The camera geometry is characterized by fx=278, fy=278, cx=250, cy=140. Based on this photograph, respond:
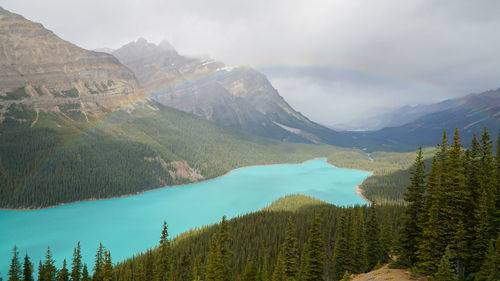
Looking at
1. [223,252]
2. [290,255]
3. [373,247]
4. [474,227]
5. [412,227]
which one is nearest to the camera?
[474,227]

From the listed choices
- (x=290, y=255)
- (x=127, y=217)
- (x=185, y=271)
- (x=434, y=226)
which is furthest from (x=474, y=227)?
(x=127, y=217)

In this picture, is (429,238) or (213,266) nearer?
(429,238)

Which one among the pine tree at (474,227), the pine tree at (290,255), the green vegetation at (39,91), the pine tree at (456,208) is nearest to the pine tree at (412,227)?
the pine tree at (456,208)

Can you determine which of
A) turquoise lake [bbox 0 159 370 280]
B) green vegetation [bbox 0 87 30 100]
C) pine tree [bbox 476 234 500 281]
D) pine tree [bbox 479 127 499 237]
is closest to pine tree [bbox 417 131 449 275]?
pine tree [bbox 476 234 500 281]

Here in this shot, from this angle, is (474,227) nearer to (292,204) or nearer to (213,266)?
(213,266)

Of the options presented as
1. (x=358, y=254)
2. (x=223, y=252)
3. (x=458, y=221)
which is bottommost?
(x=358, y=254)

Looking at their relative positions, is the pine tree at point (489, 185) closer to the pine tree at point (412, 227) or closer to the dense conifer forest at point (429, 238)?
the dense conifer forest at point (429, 238)

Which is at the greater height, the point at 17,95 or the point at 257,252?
the point at 17,95
